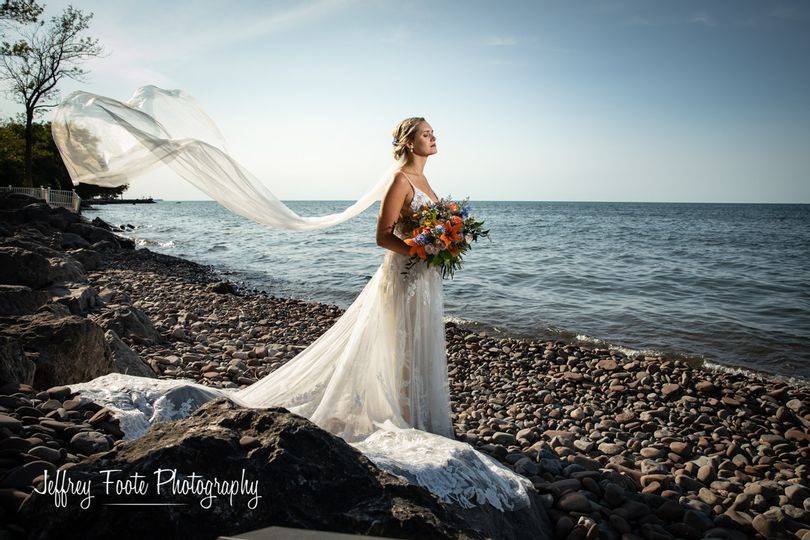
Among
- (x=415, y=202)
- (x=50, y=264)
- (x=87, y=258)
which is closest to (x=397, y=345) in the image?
(x=415, y=202)

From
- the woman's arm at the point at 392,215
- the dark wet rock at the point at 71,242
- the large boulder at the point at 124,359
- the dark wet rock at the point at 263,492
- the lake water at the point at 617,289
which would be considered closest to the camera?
the dark wet rock at the point at 263,492

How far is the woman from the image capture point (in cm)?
466

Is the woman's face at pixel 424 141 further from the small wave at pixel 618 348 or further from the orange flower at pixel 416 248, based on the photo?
the small wave at pixel 618 348

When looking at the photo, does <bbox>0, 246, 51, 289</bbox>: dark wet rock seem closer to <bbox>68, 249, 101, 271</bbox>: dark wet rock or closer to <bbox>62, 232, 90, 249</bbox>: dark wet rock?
<bbox>68, 249, 101, 271</bbox>: dark wet rock

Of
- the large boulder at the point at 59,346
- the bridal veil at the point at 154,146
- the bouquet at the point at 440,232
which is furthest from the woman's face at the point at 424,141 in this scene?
the large boulder at the point at 59,346

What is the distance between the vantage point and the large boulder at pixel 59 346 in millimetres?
4047

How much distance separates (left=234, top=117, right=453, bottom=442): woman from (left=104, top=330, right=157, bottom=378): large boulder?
1632mm

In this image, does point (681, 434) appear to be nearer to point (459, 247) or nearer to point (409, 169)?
point (459, 247)

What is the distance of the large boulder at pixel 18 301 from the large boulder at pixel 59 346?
0.85 meters

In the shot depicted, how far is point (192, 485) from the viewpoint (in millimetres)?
1964

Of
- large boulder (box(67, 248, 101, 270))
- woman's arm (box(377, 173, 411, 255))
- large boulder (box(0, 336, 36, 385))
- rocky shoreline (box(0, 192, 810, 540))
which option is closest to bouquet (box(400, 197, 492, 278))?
woman's arm (box(377, 173, 411, 255))

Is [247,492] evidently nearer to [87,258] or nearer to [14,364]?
[14,364]

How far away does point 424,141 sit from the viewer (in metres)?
4.79

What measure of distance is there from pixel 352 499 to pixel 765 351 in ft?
35.7
